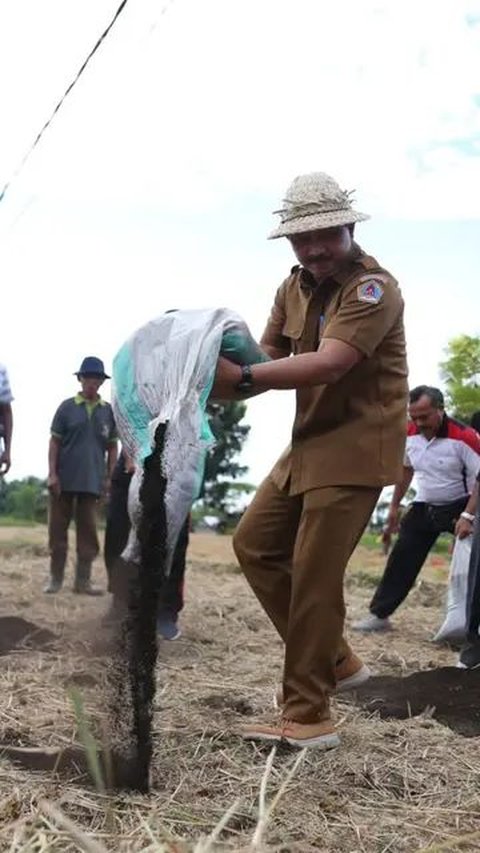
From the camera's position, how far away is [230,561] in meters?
14.2

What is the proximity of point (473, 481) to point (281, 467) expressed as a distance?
11.6 feet

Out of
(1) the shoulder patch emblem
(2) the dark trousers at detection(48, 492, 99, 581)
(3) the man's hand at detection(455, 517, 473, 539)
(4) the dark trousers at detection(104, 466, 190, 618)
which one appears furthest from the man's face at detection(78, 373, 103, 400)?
(1) the shoulder patch emblem

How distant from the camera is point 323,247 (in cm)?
418

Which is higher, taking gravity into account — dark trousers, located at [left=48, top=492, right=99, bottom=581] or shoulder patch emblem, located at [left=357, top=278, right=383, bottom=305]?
shoulder patch emblem, located at [left=357, top=278, right=383, bottom=305]

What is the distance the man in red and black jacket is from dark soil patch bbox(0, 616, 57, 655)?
244cm

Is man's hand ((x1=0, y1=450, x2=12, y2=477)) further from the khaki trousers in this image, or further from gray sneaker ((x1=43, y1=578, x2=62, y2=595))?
the khaki trousers

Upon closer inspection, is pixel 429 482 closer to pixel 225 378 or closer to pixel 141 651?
pixel 225 378

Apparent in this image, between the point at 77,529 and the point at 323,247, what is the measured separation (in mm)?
6171

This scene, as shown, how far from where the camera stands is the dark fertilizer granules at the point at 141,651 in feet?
11.3

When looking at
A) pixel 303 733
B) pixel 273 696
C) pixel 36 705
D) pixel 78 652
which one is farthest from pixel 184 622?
pixel 303 733

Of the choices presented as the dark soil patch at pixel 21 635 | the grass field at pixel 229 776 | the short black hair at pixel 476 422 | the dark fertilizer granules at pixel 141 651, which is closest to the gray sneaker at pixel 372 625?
the grass field at pixel 229 776

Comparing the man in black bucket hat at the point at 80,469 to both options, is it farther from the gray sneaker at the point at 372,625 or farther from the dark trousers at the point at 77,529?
the gray sneaker at the point at 372,625

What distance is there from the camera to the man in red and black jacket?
25.5 feet

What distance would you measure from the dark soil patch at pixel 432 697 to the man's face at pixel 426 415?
227 centimetres
